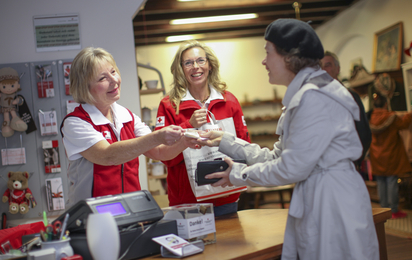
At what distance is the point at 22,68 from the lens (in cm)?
338

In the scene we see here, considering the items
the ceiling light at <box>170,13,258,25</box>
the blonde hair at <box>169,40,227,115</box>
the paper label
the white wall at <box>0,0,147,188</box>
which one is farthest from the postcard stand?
the ceiling light at <box>170,13,258,25</box>

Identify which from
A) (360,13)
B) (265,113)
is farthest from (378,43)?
(265,113)

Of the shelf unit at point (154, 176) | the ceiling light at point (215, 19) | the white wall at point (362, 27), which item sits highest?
the ceiling light at point (215, 19)

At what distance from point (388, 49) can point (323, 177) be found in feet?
18.5

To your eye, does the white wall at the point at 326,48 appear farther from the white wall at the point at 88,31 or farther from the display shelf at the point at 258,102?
the white wall at the point at 88,31

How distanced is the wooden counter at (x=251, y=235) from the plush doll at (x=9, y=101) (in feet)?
7.63

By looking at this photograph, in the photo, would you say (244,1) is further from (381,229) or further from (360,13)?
(381,229)

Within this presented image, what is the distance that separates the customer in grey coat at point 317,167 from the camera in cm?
129

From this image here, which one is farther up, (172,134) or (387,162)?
(172,134)

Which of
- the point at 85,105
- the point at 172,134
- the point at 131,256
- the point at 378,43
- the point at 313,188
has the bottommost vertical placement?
the point at 131,256

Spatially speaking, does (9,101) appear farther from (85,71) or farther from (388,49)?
(388,49)

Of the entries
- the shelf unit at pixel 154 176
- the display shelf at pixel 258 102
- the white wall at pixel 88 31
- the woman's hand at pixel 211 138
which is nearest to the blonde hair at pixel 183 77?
the woman's hand at pixel 211 138

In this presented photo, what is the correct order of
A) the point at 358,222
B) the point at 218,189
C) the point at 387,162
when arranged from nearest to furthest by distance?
1. the point at 358,222
2. the point at 218,189
3. the point at 387,162

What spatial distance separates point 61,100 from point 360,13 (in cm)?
593
